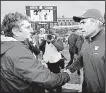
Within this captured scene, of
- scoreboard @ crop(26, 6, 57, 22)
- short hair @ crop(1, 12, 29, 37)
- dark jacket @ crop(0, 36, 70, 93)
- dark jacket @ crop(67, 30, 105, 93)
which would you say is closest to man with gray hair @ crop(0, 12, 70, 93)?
dark jacket @ crop(0, 36, 70, 93)

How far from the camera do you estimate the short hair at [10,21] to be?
2432mm

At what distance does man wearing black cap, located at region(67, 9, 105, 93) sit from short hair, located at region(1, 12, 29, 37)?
1.02 meters

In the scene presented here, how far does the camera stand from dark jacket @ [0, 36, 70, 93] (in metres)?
2.13

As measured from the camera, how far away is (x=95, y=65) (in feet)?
9.03

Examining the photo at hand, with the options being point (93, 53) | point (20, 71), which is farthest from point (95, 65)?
point (20, 71)

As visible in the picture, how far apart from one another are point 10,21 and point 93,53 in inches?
45.8

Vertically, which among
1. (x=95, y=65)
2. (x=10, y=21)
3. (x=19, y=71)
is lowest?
(x=95, y=65)

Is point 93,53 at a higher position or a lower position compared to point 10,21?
lower

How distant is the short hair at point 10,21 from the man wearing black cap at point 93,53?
1023 millimetres

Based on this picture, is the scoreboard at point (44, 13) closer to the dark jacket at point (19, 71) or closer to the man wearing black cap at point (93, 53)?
the man wearing black cap at point (93, 53)

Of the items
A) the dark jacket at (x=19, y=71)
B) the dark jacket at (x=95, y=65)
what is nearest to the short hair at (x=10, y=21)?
the dark jacket at (x=19, y=71)

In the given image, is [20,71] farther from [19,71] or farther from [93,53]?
[93,53]

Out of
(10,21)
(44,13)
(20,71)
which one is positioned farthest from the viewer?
(44,13)

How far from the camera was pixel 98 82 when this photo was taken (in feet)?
9.07
